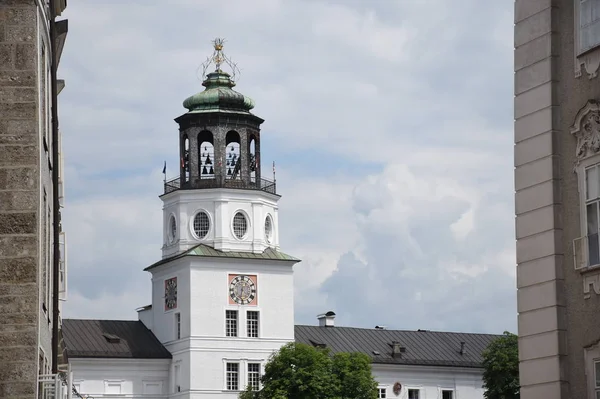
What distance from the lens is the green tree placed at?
311ft

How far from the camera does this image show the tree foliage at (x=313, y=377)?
89688 mm

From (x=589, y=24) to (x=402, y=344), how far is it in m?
88.6

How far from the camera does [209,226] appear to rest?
10700 centimetres

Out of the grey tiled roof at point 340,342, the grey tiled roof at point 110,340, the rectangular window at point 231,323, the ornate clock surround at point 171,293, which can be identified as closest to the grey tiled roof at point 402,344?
the grey tiled roof at point 340,342

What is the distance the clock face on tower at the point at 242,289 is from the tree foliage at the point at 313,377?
11109 millimetres

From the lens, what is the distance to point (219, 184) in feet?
352

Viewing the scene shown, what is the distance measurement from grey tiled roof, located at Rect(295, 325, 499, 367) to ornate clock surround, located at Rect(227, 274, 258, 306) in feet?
19.4

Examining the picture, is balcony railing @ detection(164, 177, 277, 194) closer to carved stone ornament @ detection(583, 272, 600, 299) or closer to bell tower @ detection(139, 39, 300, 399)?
bell tower @ detection(139, 39, 300, 399)

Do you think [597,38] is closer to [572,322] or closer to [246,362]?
[572,322]

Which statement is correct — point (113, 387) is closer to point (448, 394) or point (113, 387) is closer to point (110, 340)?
point (110, 340)

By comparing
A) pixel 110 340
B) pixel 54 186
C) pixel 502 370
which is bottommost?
pixel 54 186

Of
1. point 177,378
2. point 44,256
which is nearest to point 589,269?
point 44,256

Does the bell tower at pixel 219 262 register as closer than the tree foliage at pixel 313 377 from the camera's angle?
No

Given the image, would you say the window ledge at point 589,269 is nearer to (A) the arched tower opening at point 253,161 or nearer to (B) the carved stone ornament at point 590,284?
(B) the carved stone ornament at point 590,284
